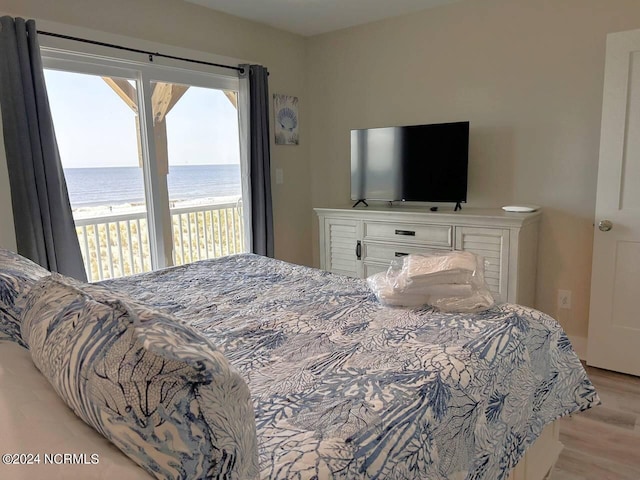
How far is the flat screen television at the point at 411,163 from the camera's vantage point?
3268 mm

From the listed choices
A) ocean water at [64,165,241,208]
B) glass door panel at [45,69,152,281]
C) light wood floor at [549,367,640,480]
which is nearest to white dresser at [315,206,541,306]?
light wood floor at [549,367,640,480]

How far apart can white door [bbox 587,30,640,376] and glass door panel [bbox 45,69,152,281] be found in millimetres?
3017

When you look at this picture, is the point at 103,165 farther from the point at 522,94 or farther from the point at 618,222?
the point at 618,222

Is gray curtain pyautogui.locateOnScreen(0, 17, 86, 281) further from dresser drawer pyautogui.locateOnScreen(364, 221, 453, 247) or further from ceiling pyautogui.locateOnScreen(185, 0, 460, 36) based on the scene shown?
dresser drawer pyautogui.locateOnScreen(364, 221, 453, 247)

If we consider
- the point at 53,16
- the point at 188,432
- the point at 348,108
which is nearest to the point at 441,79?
the point at 348,108

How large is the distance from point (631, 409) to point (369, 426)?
220 cm

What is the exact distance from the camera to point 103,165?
2.94 m

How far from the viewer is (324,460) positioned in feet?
2.83

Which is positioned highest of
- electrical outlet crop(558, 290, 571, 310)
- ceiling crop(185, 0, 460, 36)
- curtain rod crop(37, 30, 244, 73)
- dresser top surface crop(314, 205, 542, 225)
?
ceiling crop(185, 0, 460, 36)

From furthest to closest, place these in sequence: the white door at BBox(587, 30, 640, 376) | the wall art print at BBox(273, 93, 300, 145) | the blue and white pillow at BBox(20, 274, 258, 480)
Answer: the wall art print at BBox(273, 93, 300, 145), the white door at BBox(587, 30, 640, 376), the blue and white pillow at BBox(20, 274, 258, 480)

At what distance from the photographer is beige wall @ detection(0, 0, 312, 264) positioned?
8.73 feet

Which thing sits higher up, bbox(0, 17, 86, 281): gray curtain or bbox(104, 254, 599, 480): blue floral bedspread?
bbox(0, 17, 86, 281): gray curtain

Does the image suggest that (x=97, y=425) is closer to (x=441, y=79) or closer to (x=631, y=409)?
(x=631, y=409)

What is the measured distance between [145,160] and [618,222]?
3087 mm
